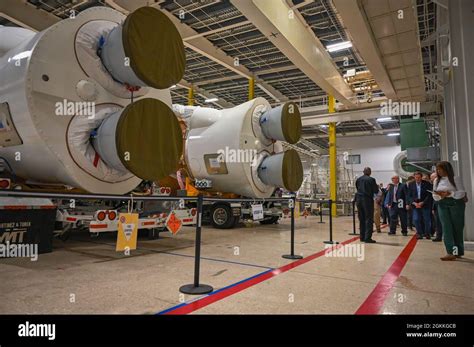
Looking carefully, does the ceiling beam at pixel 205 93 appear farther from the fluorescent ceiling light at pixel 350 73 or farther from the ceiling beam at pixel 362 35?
the ceiling beam at pixel 362 35

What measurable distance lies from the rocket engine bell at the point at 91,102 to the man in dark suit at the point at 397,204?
6623 millimetres

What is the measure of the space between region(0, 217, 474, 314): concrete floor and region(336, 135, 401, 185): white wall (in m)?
17.8

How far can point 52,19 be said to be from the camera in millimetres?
9352

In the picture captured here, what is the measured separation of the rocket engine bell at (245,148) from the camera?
24.0ft

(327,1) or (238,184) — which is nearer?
(238,184)

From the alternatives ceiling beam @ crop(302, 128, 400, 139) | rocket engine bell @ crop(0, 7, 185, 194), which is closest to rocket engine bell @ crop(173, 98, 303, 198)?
rocket engine bell @ crop(0, 7, 185, 194)

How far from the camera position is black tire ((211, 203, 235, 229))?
8547 millimetres

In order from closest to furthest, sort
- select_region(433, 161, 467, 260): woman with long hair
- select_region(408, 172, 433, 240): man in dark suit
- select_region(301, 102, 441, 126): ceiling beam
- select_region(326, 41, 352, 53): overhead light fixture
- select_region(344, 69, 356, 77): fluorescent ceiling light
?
select_region(433, 161, 467, 260): woman with long hair
select_region(408, 172, 433, 240): man in dark suit
select_region(326, 41, 352, 53): overhead light fixture
select_region(344, 69, 356, 77): fluorescent ceiling light
select_region(301, 102, 441, 126): ceiling beam

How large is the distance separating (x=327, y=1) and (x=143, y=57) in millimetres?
6880

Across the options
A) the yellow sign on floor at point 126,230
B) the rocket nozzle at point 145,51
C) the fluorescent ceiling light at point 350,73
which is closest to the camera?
the yellow sign on floor at point 126,230

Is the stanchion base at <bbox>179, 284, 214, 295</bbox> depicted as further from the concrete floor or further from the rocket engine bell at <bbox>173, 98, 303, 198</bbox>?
the rocket engine bell at <bbox>173, 98, 303, 198</bbox>

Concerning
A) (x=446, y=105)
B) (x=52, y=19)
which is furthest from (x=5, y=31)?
(x=446, y=105)

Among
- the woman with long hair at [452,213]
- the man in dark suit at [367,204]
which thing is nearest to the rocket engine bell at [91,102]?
the woman with long hair at [452,213]
